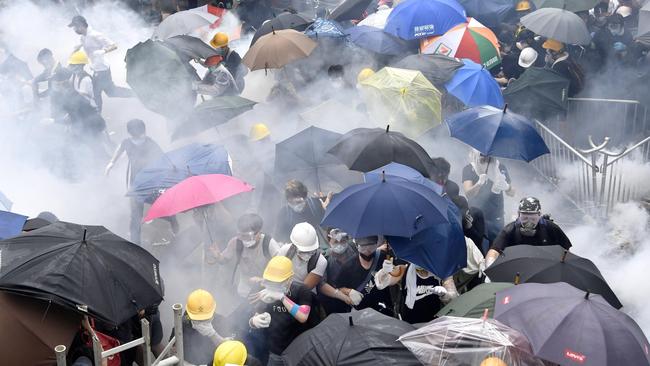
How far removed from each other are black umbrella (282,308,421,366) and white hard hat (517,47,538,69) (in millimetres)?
7354

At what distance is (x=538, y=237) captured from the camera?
21.3 feet

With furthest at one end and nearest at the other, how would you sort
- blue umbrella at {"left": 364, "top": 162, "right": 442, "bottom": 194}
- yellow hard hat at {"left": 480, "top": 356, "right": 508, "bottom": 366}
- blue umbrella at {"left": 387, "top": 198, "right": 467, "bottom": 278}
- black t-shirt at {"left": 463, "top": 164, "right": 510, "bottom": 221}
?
black t-shirt at {"left": 463, "top": 164, "right": 510, "bottom": 221}, blue umbrella at {"left": 364, "top": 162, "right": 442, "bottom": 194}, blue umbrella at {"left": 387, "top": 198, "right": 467, "bottom": 278}, yellow hard hat at {"left": 480, "top": 356, "right": 508, "bottom": 366}

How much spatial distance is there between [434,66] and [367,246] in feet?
14.1

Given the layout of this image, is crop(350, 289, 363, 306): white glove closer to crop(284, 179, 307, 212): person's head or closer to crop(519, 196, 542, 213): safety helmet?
crop(284, 179, 307, 212): person's head

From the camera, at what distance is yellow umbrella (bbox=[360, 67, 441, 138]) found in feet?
28.1

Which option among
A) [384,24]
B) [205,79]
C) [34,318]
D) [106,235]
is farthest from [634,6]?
[34,318]

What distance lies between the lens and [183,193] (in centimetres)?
644

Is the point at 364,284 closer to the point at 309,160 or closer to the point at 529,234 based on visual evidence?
the point at 529,234

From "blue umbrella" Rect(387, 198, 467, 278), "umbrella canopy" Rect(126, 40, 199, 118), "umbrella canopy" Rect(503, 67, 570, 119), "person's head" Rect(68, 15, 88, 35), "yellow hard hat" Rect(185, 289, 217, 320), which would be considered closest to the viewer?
"yellow hard hat" Rect(185, 289, 217, 320)

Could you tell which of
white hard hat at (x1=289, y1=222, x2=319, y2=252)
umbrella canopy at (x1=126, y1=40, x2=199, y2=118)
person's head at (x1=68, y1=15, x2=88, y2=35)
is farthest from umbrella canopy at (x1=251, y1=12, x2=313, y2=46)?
white hard hat at (x1=289, y1=222, x2=319, y2=252)

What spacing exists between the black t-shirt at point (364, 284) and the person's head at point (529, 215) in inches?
53.0

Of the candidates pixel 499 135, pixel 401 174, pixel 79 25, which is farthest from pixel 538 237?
pixel 79 25

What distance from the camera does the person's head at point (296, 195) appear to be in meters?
6.72

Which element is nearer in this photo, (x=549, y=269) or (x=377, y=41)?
(x=549, y=269)
